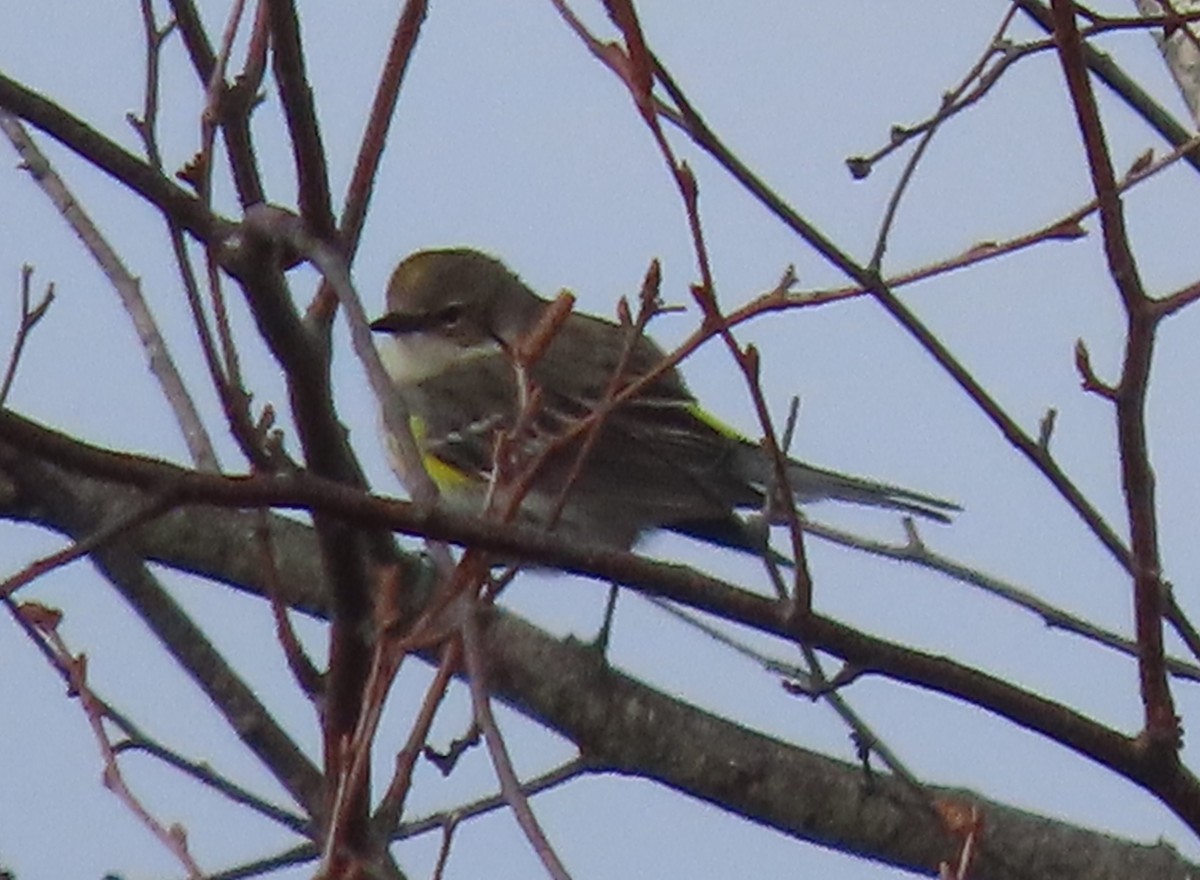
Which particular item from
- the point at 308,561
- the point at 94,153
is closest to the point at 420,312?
the point at 308,561

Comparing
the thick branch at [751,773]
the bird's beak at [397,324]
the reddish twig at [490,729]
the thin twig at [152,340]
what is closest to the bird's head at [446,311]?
the bird's beak at [397,324]

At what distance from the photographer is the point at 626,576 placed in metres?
1.67

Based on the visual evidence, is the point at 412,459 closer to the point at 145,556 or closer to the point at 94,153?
the point at 94,153

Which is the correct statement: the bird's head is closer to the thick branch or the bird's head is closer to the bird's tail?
the bird's tail

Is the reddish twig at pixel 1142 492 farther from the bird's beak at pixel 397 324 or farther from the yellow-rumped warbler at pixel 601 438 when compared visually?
the bird's beak at pixel 397 324

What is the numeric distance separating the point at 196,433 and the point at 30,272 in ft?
1.72

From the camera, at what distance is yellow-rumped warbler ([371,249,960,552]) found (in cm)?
551

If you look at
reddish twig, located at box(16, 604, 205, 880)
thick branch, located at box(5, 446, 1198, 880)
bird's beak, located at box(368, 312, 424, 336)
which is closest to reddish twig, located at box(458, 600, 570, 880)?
reddish twig, located at box(16, 604, 205, 880)

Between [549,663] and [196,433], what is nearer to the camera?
[196,433]

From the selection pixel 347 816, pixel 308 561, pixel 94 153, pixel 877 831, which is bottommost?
pixel 347 816

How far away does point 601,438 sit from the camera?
5145 millimetres

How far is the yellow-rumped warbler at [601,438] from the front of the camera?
5508mm

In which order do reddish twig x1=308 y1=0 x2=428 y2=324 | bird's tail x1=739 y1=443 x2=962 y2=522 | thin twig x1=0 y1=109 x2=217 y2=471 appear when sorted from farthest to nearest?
bird's tail x1=739 y1=443 x2=962 y2=522 → thin twig x1=0 y1=109 x2=217 y2=471 → reddish twig x1=308 y1=0 x2=428 y2=324

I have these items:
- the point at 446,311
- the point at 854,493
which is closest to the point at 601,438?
the point at 854,493
